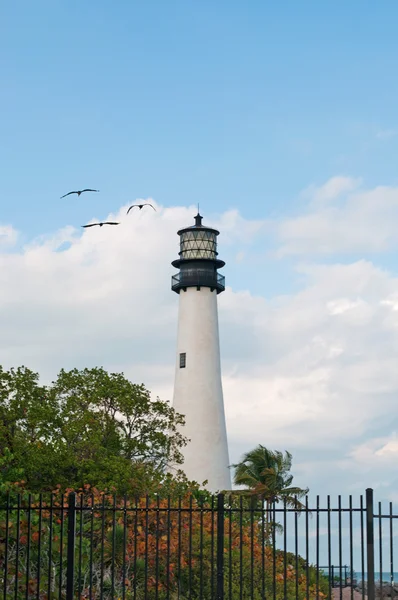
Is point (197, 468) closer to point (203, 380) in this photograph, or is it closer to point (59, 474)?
point (203, 380)

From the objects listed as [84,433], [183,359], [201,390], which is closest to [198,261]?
[183,359]

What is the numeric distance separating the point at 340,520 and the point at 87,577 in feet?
21.8

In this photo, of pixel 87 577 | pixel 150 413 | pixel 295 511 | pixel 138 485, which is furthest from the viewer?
pixel 150 413

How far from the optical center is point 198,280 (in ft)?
141

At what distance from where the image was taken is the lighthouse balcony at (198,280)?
141ft

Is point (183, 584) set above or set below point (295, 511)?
below

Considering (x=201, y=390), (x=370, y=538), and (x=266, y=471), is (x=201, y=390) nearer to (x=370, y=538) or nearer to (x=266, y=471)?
(x=266, y=471)

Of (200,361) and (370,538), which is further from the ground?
(200,361)

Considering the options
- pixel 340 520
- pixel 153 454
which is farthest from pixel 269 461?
pixel 340 520

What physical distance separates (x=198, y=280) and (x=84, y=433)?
44.0ft

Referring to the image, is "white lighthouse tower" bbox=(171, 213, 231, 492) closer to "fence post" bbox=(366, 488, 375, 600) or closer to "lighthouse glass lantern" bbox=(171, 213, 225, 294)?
"lighthouse glass lantern" bbox=(171, 213, 225, 294)

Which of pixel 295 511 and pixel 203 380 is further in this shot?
pixel 203 380

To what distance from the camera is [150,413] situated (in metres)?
33.5

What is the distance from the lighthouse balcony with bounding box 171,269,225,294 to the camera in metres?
43.0
